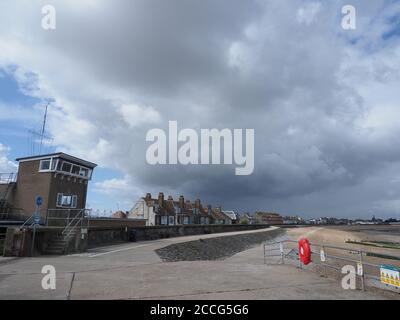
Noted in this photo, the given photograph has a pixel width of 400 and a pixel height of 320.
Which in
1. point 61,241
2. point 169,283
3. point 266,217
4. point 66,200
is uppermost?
point 266,217

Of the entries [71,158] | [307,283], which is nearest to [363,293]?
[307,283]

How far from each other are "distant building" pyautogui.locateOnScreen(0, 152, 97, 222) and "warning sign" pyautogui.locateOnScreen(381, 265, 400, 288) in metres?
27.8

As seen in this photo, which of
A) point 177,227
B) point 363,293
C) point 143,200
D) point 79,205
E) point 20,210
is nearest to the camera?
point 363,293

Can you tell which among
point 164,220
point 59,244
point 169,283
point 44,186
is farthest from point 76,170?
point 164,220

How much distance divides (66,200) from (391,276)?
30.5m

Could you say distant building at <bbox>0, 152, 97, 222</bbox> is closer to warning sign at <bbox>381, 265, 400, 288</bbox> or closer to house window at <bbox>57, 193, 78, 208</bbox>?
house window at <bbox>57, 193, 78, 208</bbox>

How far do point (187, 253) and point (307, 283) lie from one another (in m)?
18.6

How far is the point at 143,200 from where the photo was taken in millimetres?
75875

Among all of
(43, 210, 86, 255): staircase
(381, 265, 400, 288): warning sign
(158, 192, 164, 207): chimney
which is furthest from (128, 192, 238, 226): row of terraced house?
(381, 265, 400, 288): warning sign

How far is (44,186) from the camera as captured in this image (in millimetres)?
32219

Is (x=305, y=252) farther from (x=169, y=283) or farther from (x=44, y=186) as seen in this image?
(x=44, y=186)

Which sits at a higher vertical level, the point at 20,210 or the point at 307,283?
the point at 20,210

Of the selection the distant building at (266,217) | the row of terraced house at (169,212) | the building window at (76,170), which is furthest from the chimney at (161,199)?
the distant building at (266,217)
